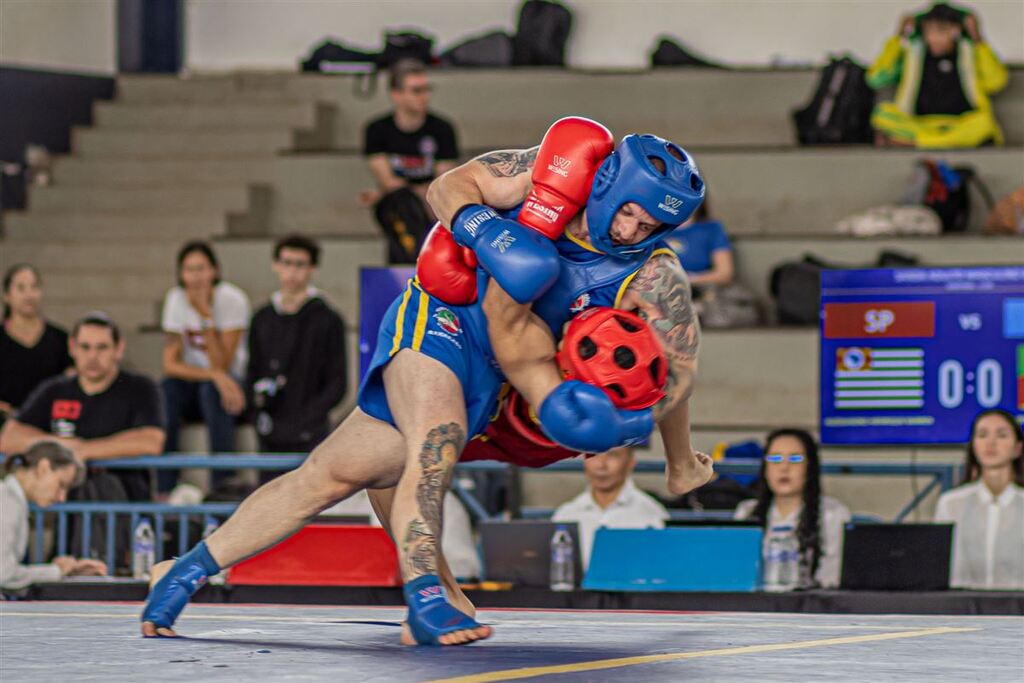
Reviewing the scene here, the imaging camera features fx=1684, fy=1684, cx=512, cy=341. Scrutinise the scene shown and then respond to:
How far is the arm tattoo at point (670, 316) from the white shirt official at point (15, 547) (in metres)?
3.09

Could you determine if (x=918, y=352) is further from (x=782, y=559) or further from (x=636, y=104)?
(x=636, y=104)

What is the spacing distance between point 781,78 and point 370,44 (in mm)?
3022

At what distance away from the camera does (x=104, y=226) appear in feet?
35.8

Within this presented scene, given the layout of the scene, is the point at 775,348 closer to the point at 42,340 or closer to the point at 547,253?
the point at 42,340

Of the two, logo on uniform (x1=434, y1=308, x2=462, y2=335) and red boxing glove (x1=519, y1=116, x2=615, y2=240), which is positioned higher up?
red boxing glove (x1=519, y1=116, x2=615, y2=240)

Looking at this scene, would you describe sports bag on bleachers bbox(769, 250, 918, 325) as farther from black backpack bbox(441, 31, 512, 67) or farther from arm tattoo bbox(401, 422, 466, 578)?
arm tattoo bbox(401, 422, 466, 578)

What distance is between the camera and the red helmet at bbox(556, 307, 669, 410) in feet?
12.9

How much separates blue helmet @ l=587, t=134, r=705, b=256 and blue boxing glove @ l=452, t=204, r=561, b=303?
0.51 feet

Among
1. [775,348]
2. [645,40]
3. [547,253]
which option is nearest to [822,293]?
[775,348]

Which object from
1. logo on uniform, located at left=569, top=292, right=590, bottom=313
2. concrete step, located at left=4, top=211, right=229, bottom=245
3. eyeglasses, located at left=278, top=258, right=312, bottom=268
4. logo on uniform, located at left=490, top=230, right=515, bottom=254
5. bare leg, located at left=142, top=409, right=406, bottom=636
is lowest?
bare leg, located at left=142, top=409, right=406, bottom=636

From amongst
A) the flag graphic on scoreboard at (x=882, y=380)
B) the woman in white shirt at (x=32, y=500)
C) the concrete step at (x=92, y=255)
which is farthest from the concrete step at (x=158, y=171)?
the flag graphic on scoreboard at (x=882, y=380)

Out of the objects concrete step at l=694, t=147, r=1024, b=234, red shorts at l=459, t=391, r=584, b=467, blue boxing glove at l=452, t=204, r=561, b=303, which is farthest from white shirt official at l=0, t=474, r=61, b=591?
concrete step at l=694, t=147, r=1024, b=234

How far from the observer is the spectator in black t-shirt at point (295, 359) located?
805 centimetres

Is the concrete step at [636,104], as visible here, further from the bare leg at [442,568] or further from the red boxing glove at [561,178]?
the red boxing glove at [561,178]
